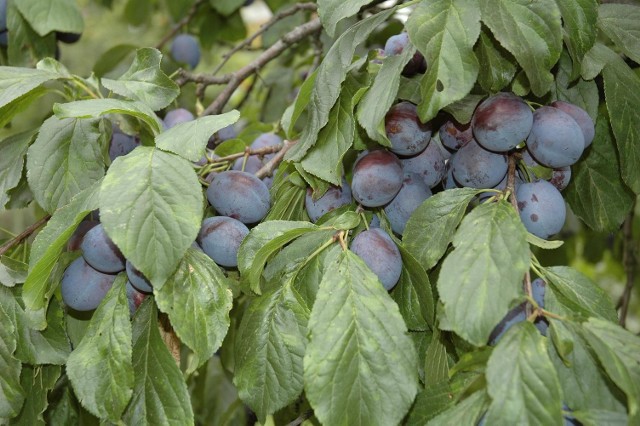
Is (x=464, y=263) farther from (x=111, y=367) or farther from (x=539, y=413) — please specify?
(x=111, y=367)

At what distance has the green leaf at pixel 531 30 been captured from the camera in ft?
2.49

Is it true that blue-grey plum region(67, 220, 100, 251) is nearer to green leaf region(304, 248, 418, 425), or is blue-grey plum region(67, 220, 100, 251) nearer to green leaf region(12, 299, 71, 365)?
green leaf region(12, 299, 71, 365)

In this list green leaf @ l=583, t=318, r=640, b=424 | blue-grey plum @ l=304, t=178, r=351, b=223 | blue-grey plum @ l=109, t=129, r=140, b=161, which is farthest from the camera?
blue-grey plum @ l=109, t=129, r=140, b=161

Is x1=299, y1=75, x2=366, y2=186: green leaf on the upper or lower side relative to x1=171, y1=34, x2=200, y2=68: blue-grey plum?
upper

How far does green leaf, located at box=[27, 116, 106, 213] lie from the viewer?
0.96m

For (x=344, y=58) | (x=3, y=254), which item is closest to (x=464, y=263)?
(x=344, y=58)

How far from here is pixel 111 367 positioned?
778 millimetres

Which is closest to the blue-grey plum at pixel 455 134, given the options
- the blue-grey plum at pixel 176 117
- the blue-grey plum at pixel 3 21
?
the blue-grey plum at pixel 176 117

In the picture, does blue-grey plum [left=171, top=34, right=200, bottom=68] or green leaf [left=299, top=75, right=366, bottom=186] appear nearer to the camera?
green leaf [left=299, top=75, right=366, bottom=186]

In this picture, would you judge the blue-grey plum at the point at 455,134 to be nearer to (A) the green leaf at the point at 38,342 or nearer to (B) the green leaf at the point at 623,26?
(B) the green leaf at the point at 623,26

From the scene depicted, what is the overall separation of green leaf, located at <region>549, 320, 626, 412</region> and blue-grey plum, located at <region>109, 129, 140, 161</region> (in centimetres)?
76

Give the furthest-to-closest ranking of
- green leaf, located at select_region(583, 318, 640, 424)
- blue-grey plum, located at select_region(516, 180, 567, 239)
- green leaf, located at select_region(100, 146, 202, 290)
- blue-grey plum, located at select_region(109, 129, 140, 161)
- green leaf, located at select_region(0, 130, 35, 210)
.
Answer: blue-grey plum, located at select_region(109, 129, 140, 161)
green leaf, located at select_region(0, 130, 35, 210)
blue-grey plum, located at select_region(516, 180, 567, 239)
green leaf, located at select_region(100, 146, 202, 290)
green leaf, located at select_region(583, 318, 640, 424)

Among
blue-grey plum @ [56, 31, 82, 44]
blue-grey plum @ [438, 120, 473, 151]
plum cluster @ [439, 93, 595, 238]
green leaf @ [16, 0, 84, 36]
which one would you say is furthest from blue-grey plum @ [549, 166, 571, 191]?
blue-grey plum @ [56, 31, 82, 44]

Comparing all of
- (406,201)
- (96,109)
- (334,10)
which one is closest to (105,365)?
(96,109)
